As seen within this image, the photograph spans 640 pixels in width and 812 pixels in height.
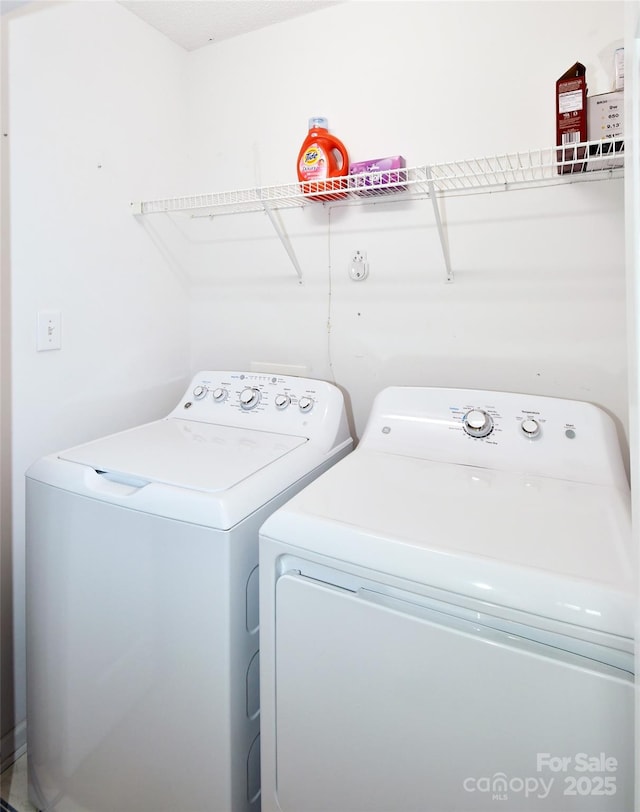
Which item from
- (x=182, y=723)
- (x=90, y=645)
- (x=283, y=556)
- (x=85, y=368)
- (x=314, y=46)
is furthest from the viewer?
(x=314, y=46)

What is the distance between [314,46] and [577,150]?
1097 millimetres

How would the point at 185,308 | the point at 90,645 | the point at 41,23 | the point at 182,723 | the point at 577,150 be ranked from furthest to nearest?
the point at 185,308, the point at 41,23, the point at 577,150, the point at 90,645, the point at 182,723

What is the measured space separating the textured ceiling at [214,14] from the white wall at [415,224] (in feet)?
0.16

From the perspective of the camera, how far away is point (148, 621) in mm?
1184

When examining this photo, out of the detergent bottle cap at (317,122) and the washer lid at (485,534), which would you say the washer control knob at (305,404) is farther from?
the detergent bottle cap at (317,122)

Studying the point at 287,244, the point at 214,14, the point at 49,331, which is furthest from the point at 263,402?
the point at 214,14

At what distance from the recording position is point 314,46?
1866 millimetres

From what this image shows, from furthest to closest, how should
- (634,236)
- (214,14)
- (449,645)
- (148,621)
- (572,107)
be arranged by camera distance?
(214,14) → (572,107) → (148,621) → (449,645) → (634,236)

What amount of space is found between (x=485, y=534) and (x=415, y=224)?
3.89 feet

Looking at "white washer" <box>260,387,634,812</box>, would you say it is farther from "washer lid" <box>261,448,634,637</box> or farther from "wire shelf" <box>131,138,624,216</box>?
"wire shelf" <box>131,138,624,216</box>

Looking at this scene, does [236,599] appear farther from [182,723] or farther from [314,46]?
[314,46]

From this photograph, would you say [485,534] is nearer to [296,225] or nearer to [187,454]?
[187,454]

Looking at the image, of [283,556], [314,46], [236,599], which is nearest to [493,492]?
[283,556]

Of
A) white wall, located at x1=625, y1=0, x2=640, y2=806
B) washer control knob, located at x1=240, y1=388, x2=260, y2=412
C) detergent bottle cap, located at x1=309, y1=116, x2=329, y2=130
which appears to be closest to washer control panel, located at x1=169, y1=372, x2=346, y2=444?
washer control knob, located at x1=240, y1=388, x2=260, y2=412
